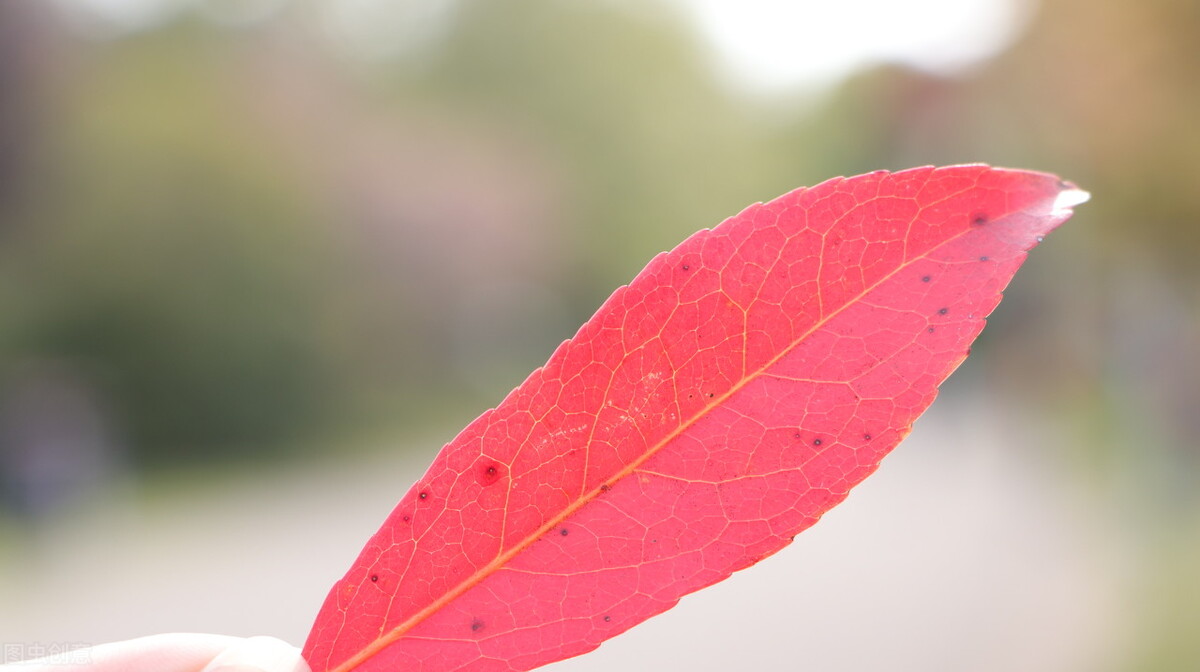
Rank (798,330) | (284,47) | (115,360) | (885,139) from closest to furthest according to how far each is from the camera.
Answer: (798,330)
(115,360)
(284,47)
(885,139)

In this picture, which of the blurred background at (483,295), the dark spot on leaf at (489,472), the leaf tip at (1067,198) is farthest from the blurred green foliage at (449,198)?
the dark spot on leaf at (489,472)

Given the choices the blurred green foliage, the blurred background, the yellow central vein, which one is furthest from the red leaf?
the blurred green foliage

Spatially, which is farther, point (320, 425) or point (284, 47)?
point (284, 47)

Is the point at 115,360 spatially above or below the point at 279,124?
below

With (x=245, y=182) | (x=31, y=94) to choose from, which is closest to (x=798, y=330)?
(x=245, y=182)

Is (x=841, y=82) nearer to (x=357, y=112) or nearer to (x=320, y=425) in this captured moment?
(x=357, y=112)

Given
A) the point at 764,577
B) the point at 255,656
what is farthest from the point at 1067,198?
the point at 764,577
